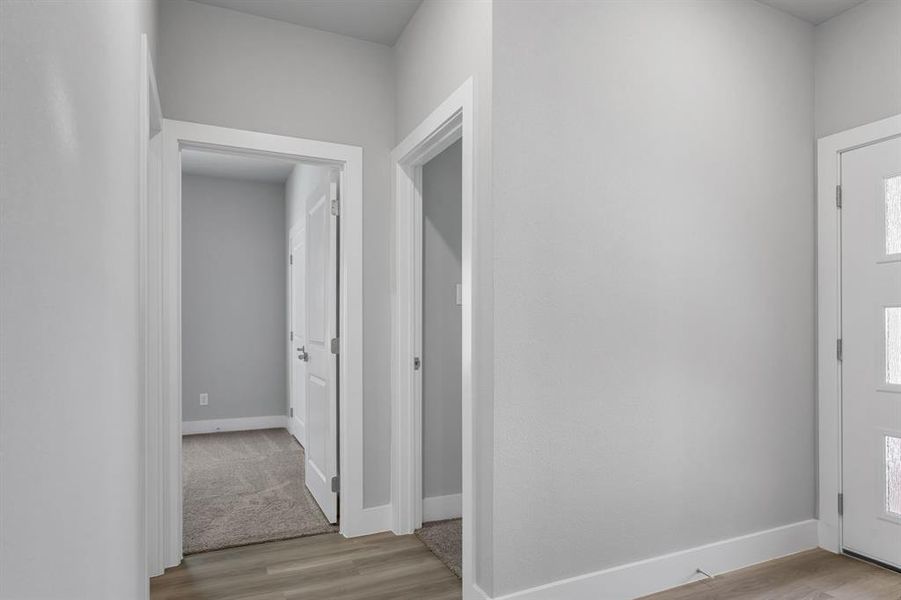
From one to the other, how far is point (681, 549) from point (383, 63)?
118 inches

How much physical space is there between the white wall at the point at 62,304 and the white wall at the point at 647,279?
1297mm

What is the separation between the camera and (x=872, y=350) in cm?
275

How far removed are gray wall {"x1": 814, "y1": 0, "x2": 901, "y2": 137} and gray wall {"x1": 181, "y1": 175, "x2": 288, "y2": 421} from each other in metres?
5.13

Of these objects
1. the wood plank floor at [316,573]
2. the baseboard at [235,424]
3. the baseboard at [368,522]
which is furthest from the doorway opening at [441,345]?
the baseboard at [235,424]

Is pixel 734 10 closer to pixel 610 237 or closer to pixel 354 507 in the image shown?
pixel 610 237

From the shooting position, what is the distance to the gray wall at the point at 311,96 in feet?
9.16

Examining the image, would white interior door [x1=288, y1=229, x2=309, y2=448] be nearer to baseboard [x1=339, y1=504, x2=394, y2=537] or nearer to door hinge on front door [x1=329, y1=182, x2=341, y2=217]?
door hinge on front door [x1=329, y1=182, x2=341, y2=217]

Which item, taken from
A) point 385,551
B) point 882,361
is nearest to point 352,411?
point 385,551

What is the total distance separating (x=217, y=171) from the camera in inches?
227

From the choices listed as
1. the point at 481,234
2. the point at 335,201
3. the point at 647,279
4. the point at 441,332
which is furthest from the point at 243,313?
the point at 647,279

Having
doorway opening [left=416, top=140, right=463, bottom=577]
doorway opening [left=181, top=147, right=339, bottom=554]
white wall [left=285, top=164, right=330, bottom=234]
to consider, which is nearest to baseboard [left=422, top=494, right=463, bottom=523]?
doorway opening [left=416, top=140, right=463, bottom=577]

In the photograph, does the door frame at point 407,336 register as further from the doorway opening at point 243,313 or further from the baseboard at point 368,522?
the doorway opening at point 243,313

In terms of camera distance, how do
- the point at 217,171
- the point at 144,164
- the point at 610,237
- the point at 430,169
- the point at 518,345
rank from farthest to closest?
the point at 217,171
the point at 430,169
the point at 610,237
the point at 518,345
the point at 144,164

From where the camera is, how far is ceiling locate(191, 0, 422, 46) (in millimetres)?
2807
